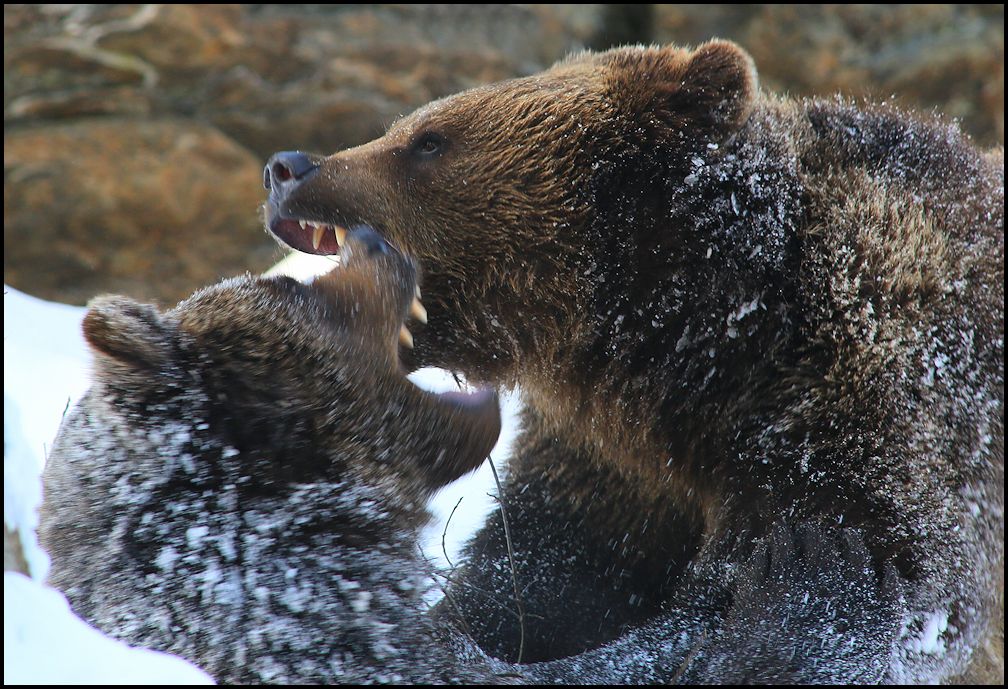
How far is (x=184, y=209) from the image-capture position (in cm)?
840

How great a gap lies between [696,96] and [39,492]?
8.71 feet

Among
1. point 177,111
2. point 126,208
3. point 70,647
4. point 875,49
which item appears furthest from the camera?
point 875,49

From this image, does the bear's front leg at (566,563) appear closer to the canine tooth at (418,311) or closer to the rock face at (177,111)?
the canine tooth at (418,311)

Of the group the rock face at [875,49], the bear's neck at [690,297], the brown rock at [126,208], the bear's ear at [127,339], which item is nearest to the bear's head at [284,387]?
the bear's ear at [127,339]

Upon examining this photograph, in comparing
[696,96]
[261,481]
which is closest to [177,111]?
[696,96]

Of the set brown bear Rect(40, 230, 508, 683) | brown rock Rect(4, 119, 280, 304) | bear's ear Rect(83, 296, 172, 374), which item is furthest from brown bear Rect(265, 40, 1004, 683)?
brown rock Rect(4, 119, 280, 304)

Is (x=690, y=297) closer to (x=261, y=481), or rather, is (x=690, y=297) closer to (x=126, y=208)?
(x=261, y=481)

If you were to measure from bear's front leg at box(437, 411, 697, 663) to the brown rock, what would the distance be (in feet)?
15.0

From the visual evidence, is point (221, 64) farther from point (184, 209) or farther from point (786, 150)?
point (786, 150)

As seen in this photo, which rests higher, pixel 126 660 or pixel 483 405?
pixel 483 405

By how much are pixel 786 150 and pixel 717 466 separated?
0.99m

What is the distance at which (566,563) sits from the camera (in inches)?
147

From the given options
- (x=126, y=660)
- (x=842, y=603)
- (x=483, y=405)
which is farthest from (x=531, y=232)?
(x=126, y=660)

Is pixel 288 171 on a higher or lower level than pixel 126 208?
higher
